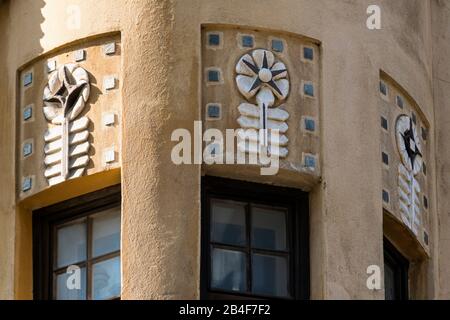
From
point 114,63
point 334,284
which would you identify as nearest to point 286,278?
point 334,284

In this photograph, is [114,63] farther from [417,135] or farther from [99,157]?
[417,135]

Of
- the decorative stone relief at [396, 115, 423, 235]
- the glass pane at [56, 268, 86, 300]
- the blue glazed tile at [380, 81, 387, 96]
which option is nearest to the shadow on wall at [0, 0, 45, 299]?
the glass pane at [56, 268, 86, 300]

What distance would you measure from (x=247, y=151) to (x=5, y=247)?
7.76 ft

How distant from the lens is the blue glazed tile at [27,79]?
29.0m

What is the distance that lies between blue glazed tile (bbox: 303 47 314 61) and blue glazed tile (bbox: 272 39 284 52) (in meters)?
0.22

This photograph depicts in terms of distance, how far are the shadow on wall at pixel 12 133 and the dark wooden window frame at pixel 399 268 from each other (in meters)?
3.24

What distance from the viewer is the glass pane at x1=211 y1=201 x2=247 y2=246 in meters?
28.1

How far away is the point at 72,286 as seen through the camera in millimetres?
28344

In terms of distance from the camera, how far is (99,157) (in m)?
28.1

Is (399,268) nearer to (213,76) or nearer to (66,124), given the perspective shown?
(213,76)

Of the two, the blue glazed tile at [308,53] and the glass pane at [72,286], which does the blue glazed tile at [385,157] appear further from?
the glass pane at [72,286]

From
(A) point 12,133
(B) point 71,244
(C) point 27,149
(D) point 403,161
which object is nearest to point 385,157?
(D) point 403,161

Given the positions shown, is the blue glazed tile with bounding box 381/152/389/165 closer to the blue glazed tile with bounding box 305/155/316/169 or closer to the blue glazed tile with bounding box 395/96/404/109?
the blue glazed tile with bounding box 395/96/404/109

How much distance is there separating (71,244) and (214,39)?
2.19 m
